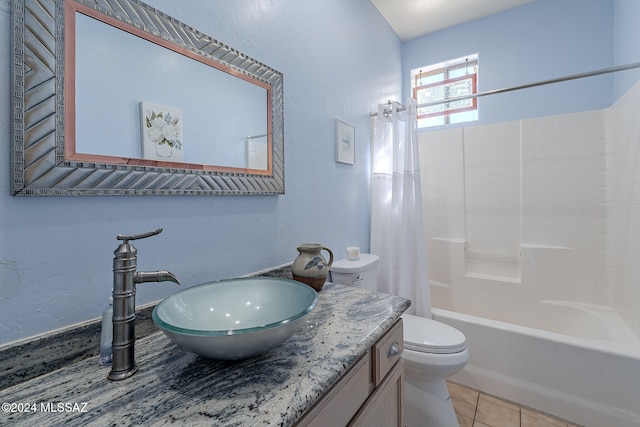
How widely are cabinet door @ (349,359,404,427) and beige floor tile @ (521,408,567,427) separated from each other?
1.00 meters

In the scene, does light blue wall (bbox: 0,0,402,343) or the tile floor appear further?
the tile floor

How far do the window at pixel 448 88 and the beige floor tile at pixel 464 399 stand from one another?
7.09 feet

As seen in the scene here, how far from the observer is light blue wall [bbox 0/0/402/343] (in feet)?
2.06

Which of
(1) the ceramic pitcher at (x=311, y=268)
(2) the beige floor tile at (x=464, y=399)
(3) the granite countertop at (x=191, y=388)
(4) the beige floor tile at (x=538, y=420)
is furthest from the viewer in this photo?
(2) the beige floor tile at (x=464, y=399)

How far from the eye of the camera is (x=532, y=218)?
221cm

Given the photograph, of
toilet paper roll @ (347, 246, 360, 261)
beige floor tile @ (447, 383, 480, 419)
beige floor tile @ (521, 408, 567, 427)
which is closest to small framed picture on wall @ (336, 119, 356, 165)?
toilet paper roll @ (347, 246, 360, 261)

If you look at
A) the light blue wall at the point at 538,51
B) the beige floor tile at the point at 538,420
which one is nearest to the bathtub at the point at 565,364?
the beige floor tile at the point at 538,420

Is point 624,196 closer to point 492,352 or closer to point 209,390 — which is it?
point 492,352

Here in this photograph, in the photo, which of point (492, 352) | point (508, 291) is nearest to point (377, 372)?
point (492, 352)

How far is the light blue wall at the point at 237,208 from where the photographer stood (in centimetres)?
63

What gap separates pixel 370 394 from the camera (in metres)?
0.80

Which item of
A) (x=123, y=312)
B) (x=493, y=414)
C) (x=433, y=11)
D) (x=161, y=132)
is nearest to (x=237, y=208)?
(x=161, y=132)

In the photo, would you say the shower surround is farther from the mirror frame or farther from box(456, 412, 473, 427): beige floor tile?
the mirror frame

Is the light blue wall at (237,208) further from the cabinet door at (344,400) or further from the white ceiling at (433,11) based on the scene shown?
the cabinet door at (344,400)
